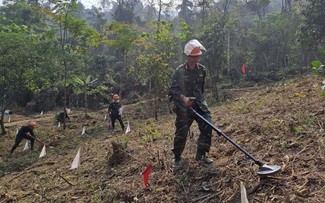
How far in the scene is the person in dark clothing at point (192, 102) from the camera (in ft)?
14.8

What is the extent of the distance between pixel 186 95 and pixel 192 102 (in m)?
0.30

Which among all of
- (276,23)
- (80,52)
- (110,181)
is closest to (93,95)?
(80,52)

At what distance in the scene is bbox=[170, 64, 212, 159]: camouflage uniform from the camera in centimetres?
462

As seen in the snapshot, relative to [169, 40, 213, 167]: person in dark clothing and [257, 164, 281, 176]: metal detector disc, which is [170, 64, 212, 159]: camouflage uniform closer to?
[169, 40, 213, 167]: person in dark clothing

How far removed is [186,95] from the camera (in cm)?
477

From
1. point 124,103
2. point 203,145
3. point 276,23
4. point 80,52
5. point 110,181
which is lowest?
point 124,103

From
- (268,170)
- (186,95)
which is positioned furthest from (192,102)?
(268,170)

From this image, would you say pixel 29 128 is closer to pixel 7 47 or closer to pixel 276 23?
pixel 7 47

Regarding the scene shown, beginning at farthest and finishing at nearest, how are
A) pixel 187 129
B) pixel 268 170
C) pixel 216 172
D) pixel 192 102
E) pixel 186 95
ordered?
pixel 186 95
pixel 187 129
pixel 192 102
pixel 216 172
pixel 268 170

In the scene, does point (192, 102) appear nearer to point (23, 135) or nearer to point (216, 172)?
point (216, 172)

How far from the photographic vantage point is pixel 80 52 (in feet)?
54.4

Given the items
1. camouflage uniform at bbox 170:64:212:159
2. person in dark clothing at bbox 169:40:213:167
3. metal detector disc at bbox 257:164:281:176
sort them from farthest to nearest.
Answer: camouflage uniform at bbox 170:64:212:159 → person in dark clothing at bbox 169:40:213:167 → metal detector disc at bbox 257:164:281:176

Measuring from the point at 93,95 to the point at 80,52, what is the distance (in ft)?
Result: 28.5

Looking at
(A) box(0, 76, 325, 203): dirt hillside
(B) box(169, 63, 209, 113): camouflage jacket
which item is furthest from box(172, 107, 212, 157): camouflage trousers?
(A) box(0, 76, 325, 203): dirt hillside
